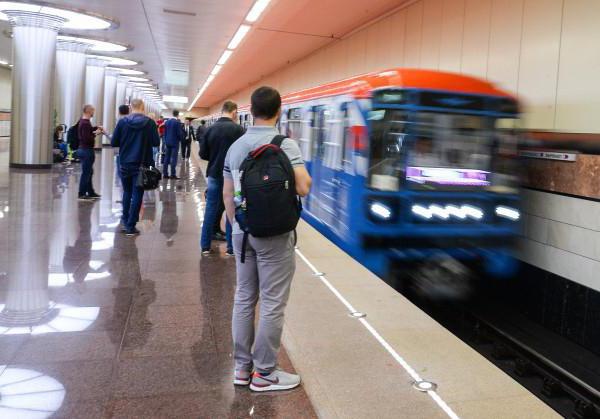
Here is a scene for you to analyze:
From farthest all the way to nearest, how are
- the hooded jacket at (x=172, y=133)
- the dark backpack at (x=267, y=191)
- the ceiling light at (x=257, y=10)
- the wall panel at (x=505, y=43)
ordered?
1. the hooded jacket at (x=172, y=133)
2. the ceiling light at (x=257, y=10)
3. the wall panel at (x=505, y=43)
4. the dark backpack at (x=267, y=191)

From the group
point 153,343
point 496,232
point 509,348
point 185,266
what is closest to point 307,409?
point 153,343

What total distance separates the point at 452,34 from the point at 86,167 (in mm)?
7725

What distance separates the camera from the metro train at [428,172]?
5930mm

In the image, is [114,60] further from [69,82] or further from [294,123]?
[294,123]

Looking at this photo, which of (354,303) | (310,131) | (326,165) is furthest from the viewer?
(310,131)

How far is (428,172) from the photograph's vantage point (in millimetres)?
6023

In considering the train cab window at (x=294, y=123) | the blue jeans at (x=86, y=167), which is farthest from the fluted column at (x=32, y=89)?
the train cab window at (x=294, y=123)

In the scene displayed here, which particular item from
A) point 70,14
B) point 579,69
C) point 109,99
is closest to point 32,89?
point 70,14

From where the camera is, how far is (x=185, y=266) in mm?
5691

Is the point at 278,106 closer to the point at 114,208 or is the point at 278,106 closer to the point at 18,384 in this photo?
the point at 18,384

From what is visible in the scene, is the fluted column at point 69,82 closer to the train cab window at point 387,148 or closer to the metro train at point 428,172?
the metro train at point 428,172

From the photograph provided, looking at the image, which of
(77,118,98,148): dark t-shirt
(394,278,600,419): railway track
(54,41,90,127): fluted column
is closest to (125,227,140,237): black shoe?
(77,118,98,148): dark t-shirt

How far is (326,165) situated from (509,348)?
3.56 metres

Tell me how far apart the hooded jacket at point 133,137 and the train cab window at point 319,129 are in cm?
251
